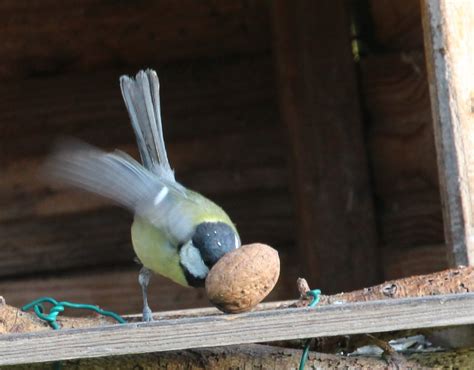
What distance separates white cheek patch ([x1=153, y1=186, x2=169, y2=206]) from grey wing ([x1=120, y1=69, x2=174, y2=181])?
12 centimetres

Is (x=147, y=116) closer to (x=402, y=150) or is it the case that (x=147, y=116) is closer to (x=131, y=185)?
(x=131, y=185)

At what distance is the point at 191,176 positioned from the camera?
8.29ft

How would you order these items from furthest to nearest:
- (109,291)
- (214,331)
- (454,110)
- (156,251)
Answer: (109,291), (156,251), (454,110), (214,331)

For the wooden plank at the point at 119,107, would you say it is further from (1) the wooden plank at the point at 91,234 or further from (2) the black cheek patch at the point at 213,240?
(2) the black cheek patch at the point at 213,240

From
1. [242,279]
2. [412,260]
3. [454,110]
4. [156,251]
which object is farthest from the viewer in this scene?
[412,260]

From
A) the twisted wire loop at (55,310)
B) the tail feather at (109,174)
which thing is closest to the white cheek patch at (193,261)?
the tail feather at (109,174)

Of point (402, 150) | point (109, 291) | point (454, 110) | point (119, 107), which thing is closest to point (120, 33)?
point (119, 107)

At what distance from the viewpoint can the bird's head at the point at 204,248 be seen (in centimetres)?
182

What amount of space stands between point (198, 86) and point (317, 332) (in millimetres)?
1244

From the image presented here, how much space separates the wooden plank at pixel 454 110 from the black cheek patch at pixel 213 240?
331 millimetres

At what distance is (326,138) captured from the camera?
2.42 meters

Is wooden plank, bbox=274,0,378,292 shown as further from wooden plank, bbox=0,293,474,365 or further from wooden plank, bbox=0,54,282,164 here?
wooden plank, bbox=0,293,474,365

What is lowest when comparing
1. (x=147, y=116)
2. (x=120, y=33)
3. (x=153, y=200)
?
(x=153, y=200)

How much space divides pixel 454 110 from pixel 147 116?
21.6 inches
